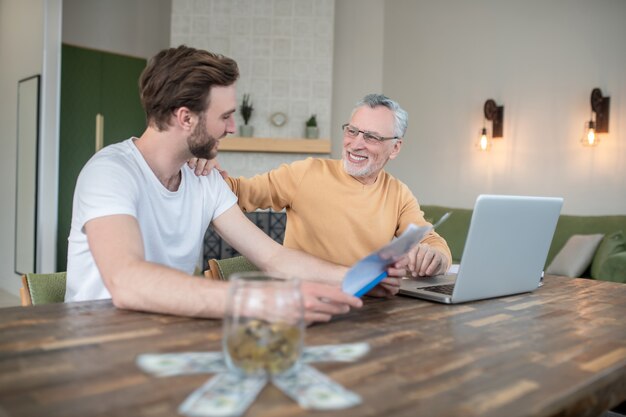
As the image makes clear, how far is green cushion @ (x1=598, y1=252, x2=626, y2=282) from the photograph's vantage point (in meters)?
3.68

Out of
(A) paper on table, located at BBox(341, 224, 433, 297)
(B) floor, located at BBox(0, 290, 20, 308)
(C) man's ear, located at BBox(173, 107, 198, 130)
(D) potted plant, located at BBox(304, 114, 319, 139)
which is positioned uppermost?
(D) potted plant, located at BBox(304, 114, 319, 139)

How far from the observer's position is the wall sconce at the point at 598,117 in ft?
14.9

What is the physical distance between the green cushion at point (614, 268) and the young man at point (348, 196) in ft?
6.75

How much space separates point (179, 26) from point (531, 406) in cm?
575

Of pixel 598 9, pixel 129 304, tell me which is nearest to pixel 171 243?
pixel 129 304

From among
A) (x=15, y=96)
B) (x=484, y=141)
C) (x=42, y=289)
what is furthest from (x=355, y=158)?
(x=15, y=96)

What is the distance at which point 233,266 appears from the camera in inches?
73.8

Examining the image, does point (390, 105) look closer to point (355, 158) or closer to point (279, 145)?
point (355, 158)

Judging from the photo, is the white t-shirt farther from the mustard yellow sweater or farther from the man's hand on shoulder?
the mustard yellow sweater

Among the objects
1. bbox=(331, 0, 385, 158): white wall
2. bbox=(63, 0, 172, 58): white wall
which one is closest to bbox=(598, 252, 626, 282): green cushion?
bbox=(331, 0, 385, 158): white wall

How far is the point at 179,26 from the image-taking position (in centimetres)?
588

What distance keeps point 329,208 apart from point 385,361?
1.35 meters

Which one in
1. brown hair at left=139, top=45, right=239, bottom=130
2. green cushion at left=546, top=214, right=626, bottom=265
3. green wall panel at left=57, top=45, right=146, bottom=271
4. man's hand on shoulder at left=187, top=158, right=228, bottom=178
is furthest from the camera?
green wall panel at left=57, top=45, right=146, bottom=271

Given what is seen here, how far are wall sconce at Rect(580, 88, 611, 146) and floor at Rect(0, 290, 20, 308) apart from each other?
4729 mm
